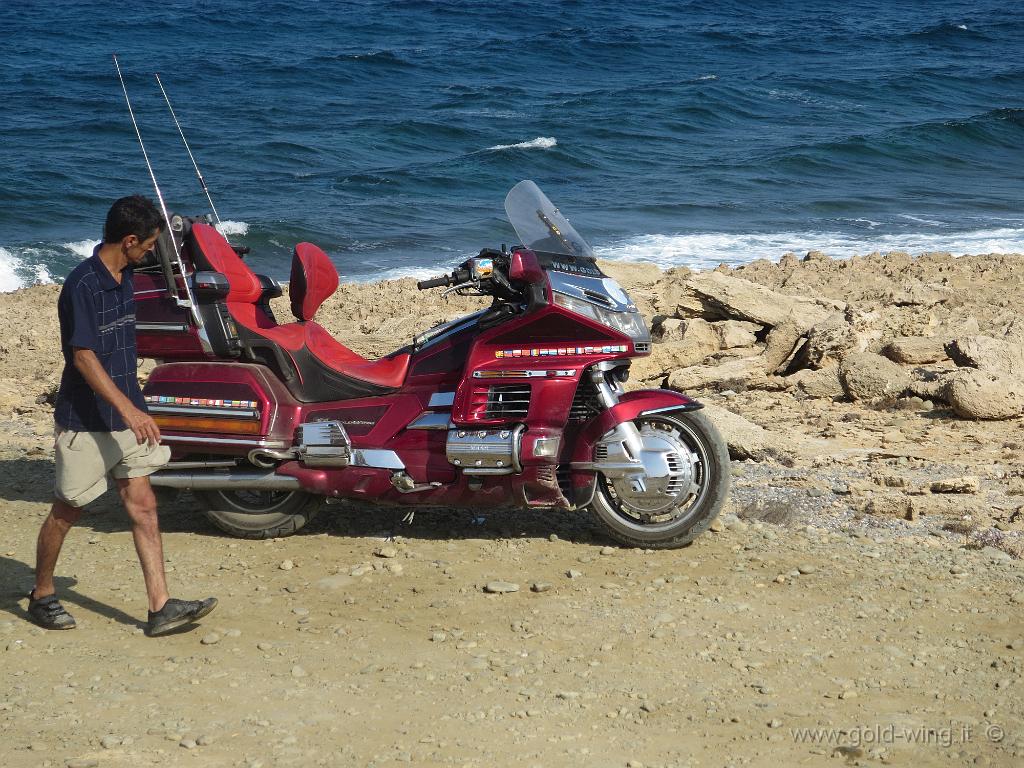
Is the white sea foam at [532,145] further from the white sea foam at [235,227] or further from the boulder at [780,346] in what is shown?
the boulder at [780,346]

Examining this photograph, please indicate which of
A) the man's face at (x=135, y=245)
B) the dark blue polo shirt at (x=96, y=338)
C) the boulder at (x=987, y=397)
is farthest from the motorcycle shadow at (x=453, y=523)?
the boulder at (x=987, y=397)

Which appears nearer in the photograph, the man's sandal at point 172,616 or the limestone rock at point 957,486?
the man's sandal at point 172,616

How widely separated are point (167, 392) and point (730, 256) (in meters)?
11.9

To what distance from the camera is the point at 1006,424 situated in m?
7.67

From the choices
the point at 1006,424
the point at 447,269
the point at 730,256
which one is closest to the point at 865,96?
the point at 730,256

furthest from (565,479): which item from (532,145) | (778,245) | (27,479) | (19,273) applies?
(532,145)

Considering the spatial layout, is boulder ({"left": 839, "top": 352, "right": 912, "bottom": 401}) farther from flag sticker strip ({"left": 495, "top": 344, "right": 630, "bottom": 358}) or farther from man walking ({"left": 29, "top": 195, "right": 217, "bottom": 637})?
man walking ({"left": 29, "top": 195, "right": 217, "bottom": 637})

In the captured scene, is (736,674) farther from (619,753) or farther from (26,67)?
(26,67)

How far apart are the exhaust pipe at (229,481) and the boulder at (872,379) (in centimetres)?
423

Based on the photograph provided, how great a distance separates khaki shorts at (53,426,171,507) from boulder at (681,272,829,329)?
571 centimetres

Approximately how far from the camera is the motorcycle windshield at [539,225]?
5.82 m

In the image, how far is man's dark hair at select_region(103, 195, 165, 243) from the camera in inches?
186

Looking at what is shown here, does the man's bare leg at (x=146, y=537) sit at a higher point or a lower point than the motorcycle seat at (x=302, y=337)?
lower

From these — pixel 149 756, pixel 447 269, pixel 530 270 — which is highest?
pixel 530 270
